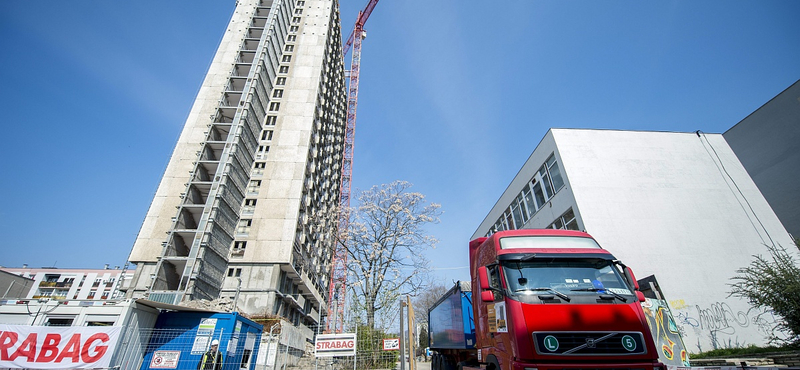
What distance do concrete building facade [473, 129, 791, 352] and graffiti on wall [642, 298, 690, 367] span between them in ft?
7.89

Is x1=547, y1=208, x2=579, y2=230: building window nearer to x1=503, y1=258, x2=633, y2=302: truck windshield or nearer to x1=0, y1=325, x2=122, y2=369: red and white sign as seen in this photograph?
x1=503, y1=258, x2=633, y2=302: truck windshield

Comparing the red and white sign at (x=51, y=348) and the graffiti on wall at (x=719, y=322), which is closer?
the red and white sign at (x=51, y=348)

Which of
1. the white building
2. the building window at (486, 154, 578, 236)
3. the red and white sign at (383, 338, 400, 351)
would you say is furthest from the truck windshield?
the white building

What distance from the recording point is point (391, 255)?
24.6 m

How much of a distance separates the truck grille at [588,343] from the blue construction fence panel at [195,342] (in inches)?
470

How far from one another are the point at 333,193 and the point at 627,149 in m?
47.5

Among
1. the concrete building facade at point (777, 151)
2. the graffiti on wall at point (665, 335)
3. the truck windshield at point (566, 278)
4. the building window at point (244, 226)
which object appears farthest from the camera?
the building window at point (244, 226)

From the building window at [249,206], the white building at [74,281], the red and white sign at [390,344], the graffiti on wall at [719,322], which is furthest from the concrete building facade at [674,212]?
the white building at [74,281]

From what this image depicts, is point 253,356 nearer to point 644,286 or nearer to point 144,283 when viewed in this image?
point 644,286

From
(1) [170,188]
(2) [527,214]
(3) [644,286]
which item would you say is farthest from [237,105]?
(3) [644,286]

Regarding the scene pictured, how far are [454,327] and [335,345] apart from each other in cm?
542

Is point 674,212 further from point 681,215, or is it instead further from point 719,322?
point 719,322

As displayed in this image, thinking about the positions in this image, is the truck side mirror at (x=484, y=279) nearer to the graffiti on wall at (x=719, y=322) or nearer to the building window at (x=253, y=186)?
the graffiti on wall at (x=719, y=322)

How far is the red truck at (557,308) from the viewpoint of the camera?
17.5 ft
